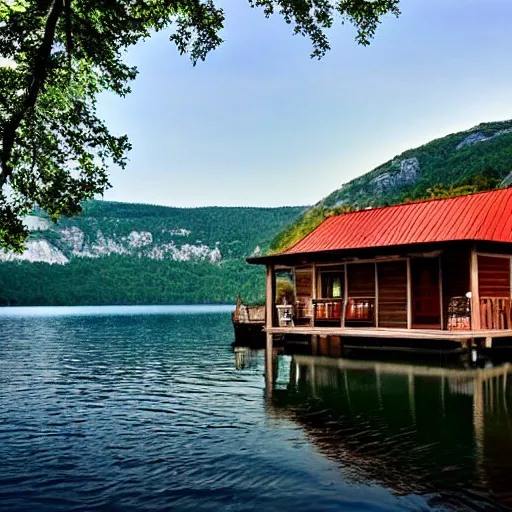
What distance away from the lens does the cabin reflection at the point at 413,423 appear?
31.3 feet

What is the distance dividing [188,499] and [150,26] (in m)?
10.6

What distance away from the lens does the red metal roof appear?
82.0ft

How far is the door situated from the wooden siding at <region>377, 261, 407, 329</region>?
427 millimetres

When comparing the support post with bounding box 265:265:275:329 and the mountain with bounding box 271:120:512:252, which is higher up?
the mountain with bounding box 271:120:512:252

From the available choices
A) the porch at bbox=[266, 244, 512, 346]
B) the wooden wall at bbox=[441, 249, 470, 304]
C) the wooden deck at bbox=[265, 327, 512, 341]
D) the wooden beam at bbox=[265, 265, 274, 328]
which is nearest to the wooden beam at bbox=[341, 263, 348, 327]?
the porch at bbox=[266, 244, 512, 346]

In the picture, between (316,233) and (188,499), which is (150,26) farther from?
(316,233)

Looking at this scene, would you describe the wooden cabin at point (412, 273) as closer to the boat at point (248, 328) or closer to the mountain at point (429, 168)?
the boat at point (248, 328)

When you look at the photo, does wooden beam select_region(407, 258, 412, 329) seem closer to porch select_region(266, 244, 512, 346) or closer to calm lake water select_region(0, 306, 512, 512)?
porch select_region(266, 244, 512, 346)

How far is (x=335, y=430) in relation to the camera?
1322 centimetres

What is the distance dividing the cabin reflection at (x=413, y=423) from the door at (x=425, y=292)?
121 inches

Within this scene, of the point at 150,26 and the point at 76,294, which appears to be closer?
the point at 150,26

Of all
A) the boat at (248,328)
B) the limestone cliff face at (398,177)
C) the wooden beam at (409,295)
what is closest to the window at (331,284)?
the wooden beam at (409,295)

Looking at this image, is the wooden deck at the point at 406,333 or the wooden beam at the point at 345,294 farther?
the wooden beam at the point at 345,294

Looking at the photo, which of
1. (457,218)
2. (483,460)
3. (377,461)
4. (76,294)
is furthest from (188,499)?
(76,294)
